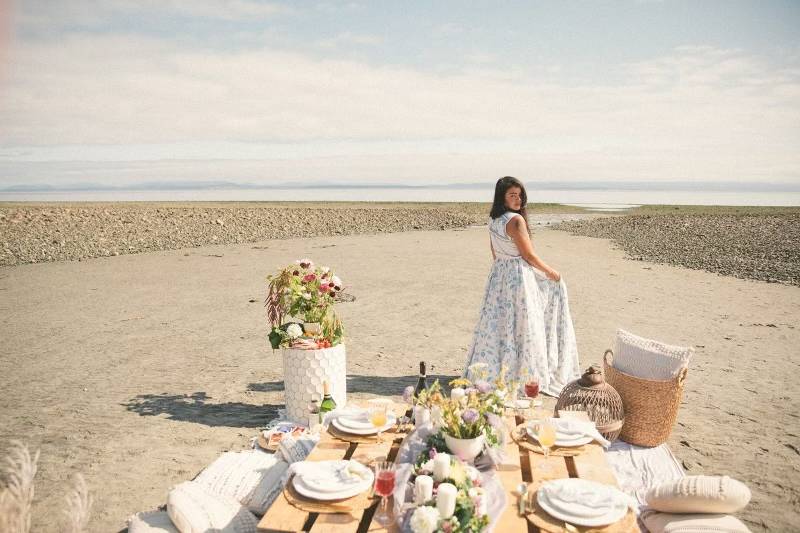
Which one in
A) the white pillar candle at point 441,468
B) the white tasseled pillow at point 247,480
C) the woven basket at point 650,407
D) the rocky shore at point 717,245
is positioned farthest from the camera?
the rocky shore at point 717,245

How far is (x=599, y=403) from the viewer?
19.0 feet

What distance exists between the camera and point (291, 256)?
2253 centimetres

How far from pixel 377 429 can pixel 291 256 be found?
18.4m

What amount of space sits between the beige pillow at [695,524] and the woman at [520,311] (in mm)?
2961

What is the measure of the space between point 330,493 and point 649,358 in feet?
13.7

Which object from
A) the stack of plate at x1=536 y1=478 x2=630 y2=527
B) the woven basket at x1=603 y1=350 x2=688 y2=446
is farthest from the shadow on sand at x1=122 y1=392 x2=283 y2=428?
the woven basket at x1=603 y1=350 x2=688 y2=446

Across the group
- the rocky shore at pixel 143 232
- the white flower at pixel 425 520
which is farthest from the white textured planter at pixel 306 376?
the rocky shore at pixel 143 232

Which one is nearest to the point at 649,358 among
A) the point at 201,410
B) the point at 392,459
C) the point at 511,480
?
the point at 511,480

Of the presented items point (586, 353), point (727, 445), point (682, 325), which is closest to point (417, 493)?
point (727, 445)

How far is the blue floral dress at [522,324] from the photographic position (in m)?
7.17

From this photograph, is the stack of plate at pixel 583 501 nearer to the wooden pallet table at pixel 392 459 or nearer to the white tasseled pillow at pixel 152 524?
the wooden pallet table at pixel 392 459

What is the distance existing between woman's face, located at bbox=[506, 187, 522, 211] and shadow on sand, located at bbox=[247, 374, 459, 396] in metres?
2.65

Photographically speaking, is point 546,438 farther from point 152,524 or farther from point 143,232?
point 143,232

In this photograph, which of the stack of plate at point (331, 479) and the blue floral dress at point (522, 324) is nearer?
the stack of plate at point (331, 479)
